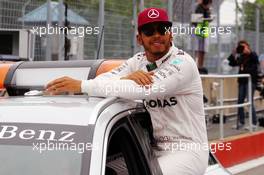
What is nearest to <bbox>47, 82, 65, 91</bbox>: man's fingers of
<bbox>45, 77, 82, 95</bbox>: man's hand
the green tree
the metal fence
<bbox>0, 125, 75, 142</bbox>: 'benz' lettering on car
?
<bbox>45, 77, 82, 95</bbox>: man's hand

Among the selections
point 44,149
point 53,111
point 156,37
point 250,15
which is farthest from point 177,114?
point 250,15

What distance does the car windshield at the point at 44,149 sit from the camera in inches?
116

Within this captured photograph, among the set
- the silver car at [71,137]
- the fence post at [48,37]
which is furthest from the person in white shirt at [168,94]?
the fence post at [48,37]

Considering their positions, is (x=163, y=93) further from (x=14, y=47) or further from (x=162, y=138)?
(x=14, y=47)

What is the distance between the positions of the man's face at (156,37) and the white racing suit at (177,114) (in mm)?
86

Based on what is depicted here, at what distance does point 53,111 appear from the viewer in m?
3.13

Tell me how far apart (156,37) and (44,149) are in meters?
1.22

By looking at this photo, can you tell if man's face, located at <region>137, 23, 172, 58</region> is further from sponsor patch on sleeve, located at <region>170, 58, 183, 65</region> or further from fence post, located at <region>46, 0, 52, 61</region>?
fence post, located at <region>46, 0, 52, 61</region>

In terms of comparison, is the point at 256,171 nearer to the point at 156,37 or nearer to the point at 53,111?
the point at 156,37

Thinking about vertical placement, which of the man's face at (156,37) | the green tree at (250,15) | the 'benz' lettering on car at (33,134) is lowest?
the 'benz' lettering on car at (33,134)

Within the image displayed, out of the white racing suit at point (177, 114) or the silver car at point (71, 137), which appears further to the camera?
the white racing suit at point (177, 114)

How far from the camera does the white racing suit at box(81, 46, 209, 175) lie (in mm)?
3723

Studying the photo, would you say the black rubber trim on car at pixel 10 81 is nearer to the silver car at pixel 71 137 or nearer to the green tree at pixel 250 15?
the silver car at pixel 71 137

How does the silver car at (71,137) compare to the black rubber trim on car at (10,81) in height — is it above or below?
below
